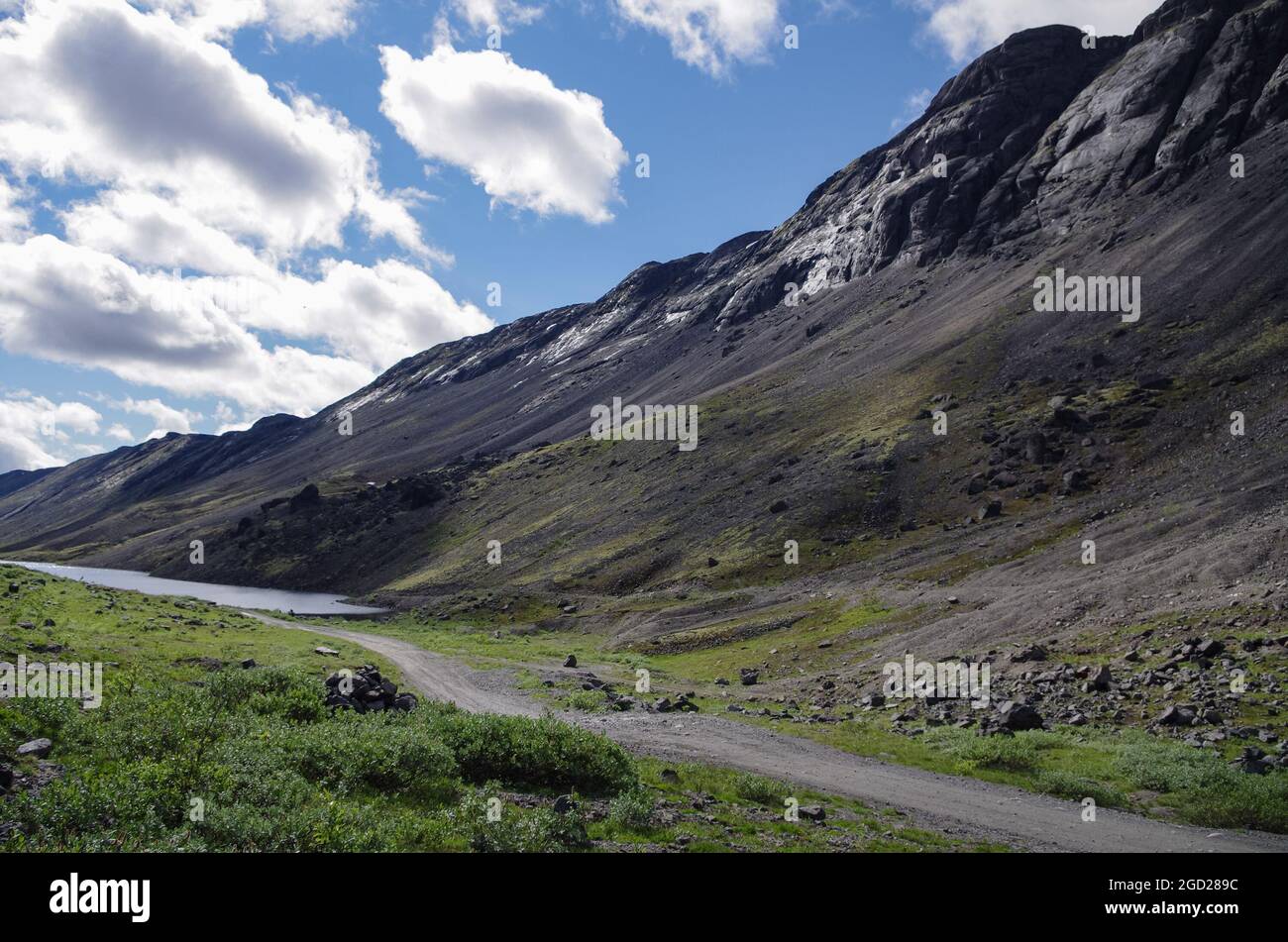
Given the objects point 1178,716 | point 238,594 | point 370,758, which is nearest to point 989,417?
point 1178,716

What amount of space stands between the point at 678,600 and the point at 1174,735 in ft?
180

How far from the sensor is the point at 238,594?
439 ft

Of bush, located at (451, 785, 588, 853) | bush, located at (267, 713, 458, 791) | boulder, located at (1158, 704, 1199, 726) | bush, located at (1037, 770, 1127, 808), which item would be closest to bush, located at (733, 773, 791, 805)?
bush, located at (451, 785, 588, 853)

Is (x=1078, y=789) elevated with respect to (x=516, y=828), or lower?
lower

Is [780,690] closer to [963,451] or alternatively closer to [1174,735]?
[1174,735]

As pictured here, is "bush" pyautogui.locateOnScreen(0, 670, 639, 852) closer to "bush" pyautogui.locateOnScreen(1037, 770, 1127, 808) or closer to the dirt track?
the dirt track

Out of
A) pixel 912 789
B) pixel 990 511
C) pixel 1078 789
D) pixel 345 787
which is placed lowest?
pixel 912 789

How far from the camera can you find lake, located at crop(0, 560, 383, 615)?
108 meters

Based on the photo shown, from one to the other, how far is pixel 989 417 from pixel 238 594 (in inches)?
5355

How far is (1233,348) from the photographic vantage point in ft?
278

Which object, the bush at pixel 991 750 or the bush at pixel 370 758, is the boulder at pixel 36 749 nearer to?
the bush at pixel 370 758

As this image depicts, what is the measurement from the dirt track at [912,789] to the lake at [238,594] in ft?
260

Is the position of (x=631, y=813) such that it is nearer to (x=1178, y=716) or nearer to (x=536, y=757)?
(x=536, y=757)

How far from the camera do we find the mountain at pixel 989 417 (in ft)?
229
